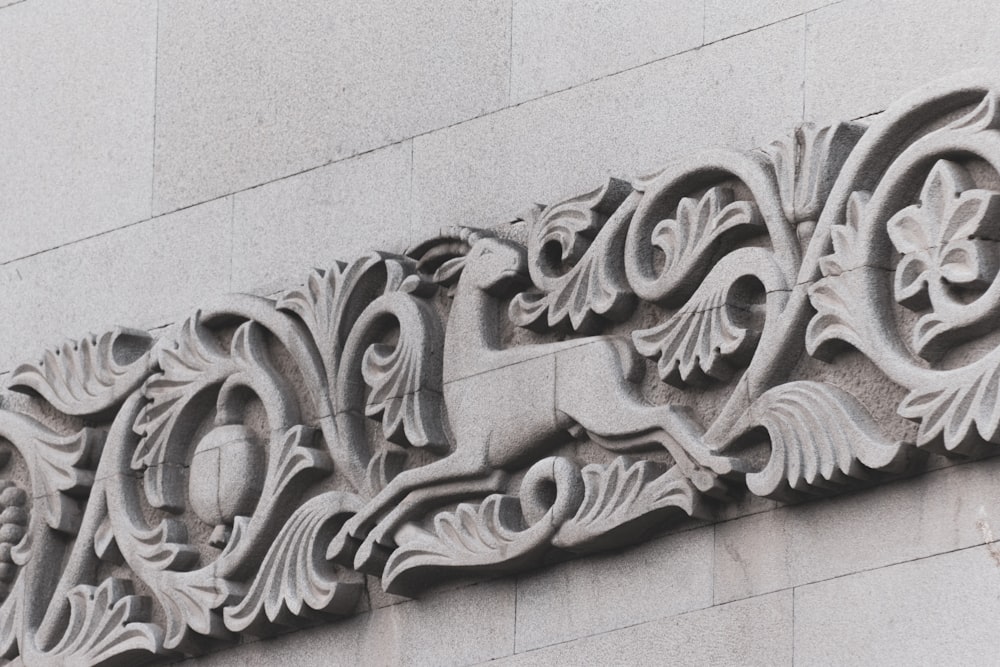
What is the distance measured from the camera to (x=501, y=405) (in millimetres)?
5867

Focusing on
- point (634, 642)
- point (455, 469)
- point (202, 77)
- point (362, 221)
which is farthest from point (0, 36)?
point (634, 642)

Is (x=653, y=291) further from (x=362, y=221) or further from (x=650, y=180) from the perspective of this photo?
(x=362, y=221)

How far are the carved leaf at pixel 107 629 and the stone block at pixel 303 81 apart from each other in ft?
3.41

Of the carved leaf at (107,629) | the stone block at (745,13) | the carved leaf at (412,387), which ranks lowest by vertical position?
the carved leaf at (107,629)

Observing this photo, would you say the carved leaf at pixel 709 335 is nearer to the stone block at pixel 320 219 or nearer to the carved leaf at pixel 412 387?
the carved leaf at pixel 412 387

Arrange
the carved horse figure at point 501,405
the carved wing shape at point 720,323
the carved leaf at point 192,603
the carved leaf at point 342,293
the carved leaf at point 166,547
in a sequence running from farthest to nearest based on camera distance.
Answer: the carved leaf at point 166,547 → the carved leaf at point 192,603 → the carved leaf at point 342,293 → the carved horse figure at point 501,405 → the carved wing shape at point 720,323

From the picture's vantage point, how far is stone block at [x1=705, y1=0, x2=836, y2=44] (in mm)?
5660

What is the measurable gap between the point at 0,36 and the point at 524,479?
8.42 feet

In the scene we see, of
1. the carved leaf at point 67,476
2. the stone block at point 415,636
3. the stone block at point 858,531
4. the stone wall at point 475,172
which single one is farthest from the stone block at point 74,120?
the stone block at point 858,531

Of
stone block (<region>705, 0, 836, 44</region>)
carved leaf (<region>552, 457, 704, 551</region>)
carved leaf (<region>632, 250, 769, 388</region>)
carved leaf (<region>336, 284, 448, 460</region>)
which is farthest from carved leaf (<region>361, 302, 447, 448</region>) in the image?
stone block (<region>705, 0, 836, 44</region>)

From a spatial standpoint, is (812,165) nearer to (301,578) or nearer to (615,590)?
(615,590)

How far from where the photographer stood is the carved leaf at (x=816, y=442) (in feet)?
16.9

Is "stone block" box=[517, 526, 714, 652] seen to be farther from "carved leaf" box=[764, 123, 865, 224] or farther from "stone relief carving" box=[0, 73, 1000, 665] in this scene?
"carved leaf" box=[764, 123, 865, 224]

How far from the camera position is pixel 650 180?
5711mm
